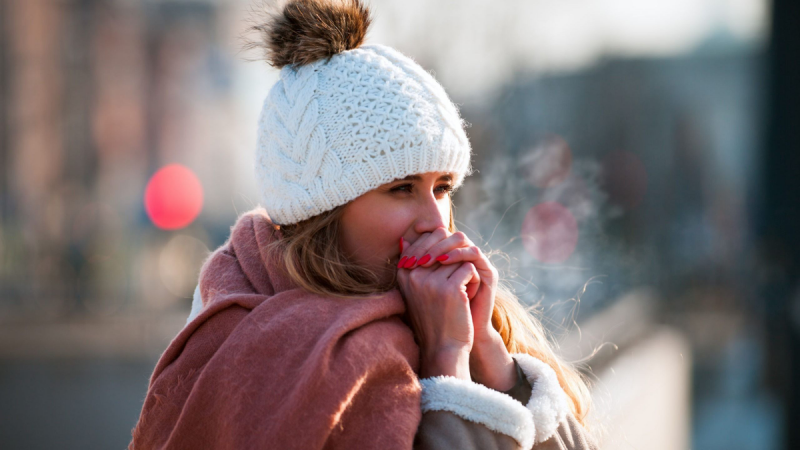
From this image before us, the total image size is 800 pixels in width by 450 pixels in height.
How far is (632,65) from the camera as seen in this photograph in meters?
8.25

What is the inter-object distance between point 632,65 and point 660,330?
11.9ft

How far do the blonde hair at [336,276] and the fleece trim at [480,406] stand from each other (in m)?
0.35

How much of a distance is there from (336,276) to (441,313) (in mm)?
321

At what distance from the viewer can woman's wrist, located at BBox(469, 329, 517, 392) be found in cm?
184

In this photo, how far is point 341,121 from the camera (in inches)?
71.7

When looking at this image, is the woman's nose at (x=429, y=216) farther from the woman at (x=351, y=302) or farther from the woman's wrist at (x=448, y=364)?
the woman's wrist at (x=448, y=364)

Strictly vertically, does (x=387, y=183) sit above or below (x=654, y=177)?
above

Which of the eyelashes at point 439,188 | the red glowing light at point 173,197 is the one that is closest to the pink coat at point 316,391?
the eyelashes at point 439,188

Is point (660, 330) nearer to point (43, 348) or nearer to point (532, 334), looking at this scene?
point (532, 334)

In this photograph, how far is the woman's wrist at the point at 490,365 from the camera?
1842mm

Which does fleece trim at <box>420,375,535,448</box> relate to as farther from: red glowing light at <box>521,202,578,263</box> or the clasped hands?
red glowing light at <box>521,202,578,263</box>

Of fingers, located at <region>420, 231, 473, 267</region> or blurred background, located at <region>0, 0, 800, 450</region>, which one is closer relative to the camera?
fingers, located at <region>420, 231, 473, 267</region>

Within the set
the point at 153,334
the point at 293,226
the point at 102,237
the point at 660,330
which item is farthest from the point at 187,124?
the point at 293,226

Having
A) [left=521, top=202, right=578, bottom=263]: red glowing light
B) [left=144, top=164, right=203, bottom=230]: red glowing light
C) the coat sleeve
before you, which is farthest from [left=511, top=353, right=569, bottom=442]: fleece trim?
[left=144, top=164, right=203, bottom=230]: red glowing light
